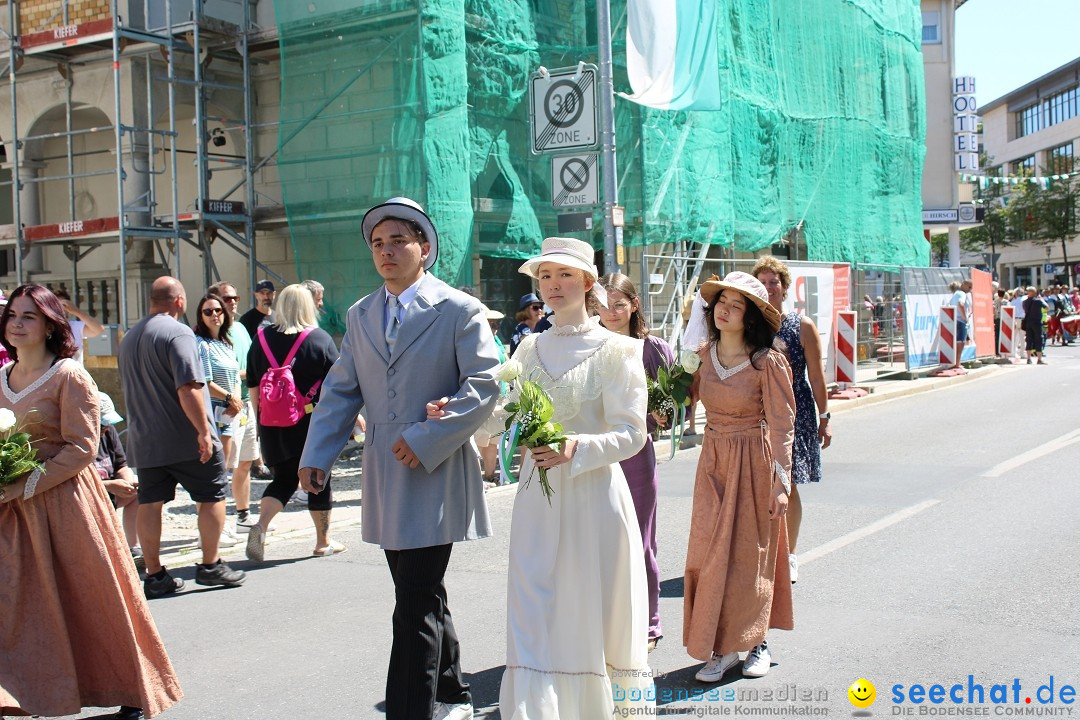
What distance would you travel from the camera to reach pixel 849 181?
841 inches

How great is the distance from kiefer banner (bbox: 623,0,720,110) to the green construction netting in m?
0.82

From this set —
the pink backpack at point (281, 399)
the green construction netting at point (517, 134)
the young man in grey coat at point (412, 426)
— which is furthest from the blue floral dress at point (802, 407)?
the green construction netting at point (517, 134)

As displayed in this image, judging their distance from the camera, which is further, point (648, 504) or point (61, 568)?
point (648, 504)

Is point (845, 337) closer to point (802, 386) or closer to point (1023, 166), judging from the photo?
point (802, 386)

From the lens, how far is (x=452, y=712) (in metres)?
4.21

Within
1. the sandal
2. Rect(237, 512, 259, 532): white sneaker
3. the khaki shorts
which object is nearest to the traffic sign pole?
the khaki shorts

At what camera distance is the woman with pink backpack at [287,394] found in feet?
23.9

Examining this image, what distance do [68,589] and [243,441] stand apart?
Result: 4.30m

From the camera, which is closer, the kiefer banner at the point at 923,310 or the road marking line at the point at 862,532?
the road marking line at the point at 862,532

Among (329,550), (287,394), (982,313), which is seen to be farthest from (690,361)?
(982,313)

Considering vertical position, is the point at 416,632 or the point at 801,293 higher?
the point at 801,293

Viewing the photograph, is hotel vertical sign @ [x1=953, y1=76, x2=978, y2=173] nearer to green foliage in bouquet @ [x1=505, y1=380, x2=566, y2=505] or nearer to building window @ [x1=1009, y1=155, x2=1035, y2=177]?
green foliage in bouquet @ [x1=505, y1=380, x2=566, y2=505]

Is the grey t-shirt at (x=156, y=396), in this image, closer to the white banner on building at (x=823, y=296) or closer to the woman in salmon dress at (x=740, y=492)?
the woman in salmon dress at (x=740, y=492)

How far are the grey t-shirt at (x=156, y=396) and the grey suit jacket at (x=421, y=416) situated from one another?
2.42 metres
